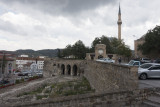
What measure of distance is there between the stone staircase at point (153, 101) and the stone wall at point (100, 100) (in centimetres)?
22

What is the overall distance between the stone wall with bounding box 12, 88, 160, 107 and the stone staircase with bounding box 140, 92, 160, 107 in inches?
8.5

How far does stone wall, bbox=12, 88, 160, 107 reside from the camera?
617 cm

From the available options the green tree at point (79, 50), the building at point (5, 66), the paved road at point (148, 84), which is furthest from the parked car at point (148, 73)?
the building at point (5, 66)

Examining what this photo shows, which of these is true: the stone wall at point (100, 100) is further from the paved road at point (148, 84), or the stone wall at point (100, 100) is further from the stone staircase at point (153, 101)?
the paved road at point (148, 84)

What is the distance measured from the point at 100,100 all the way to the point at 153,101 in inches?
93.5

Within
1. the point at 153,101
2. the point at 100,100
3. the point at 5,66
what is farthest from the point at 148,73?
the point at 5,66

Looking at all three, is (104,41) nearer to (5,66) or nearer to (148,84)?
(5,66)

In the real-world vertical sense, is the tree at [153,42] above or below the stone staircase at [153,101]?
above

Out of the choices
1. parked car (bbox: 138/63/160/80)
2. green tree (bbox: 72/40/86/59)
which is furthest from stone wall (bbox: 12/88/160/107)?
green tree (bbox: 72/40/86/59)

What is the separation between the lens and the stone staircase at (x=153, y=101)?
19.4 feet

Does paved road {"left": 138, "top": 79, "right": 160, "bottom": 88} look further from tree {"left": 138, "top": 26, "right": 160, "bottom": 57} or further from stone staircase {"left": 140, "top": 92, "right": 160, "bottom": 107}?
tree {"left": 138, "top": 26, "right": 160, "bottom": 57}

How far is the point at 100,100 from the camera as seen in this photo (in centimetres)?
634

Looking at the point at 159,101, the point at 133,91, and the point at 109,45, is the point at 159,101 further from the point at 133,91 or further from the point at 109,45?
the point at 109,45

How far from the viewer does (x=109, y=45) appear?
4991 cm
